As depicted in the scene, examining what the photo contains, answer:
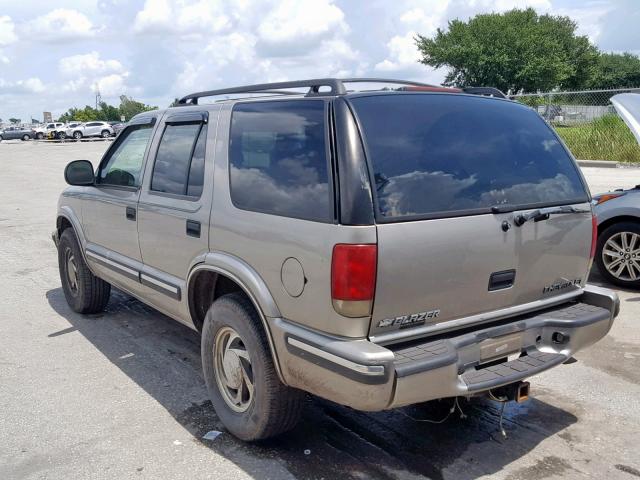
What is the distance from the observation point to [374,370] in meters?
2.72

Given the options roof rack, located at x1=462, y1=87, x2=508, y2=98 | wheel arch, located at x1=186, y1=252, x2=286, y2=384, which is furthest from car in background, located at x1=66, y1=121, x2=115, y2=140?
roof rack, located at x1=462, y1=87, x2=508, y2=98

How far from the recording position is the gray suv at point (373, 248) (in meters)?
2.84

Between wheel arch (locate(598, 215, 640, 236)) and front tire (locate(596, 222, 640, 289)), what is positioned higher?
wheel arch (locate(598, 215, 640, 236))

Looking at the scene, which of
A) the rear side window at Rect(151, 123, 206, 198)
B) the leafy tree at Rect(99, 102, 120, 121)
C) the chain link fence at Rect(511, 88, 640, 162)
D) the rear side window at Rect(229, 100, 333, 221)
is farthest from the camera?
the leafy tree at Rect(99, 102, 120, 121)

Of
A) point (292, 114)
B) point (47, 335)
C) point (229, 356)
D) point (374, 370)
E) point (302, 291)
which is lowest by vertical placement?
point (47, 335)

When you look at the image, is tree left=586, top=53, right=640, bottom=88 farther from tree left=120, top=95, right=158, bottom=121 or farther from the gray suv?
the gray suv

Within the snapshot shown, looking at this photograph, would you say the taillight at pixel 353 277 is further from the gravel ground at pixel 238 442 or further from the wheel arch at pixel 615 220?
the wheel arch at pixel 615 220

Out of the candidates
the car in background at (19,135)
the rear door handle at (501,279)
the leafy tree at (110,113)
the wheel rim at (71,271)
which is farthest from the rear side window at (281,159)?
the leafy tree at (110,113)

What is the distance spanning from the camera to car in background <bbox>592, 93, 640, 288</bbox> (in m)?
6.36

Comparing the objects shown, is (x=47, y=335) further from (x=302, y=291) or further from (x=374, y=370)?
(x=374, y=370)

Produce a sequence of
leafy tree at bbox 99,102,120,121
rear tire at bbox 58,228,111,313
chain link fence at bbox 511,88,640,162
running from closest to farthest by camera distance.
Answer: rear tire at bbox 58,228,111,313 → chain link fence at bbox 511,88,640,162 → leafy tree at bbox 99,102,120,121

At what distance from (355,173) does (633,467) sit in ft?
7.07

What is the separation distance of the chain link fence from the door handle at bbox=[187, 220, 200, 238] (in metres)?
15.6

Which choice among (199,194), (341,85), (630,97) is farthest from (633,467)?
(630,97)
